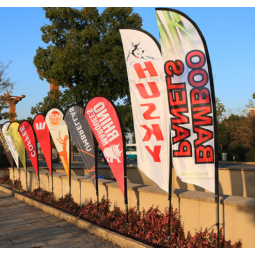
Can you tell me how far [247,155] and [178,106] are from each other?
121 feet

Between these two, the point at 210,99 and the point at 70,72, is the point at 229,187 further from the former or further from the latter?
the point at 70,72

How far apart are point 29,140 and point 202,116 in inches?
382

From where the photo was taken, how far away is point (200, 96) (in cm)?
544

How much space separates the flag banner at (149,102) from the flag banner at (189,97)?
20.9 inches

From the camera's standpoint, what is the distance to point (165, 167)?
20.7ft

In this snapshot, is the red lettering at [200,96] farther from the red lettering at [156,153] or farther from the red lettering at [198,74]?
the red lettering at [156,153]

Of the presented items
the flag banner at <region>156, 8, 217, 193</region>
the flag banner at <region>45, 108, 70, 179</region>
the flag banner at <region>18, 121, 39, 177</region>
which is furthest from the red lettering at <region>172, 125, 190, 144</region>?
the flag banner at <region>18, 121, 39, 177</region>

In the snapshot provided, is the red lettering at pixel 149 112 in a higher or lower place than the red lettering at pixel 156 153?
higher

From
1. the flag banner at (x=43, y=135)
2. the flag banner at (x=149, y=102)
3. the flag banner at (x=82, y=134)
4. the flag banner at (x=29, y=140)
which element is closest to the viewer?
the flag banner at (x=149, y=102)

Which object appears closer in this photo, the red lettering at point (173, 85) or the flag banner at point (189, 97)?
the flag banner at point (189, 97)

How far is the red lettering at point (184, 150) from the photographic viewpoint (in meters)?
5.65

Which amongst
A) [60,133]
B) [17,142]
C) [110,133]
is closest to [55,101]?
[17,142]

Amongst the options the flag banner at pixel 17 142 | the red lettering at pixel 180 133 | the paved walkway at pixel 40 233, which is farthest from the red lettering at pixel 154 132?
the flag banner at pixel 17 142

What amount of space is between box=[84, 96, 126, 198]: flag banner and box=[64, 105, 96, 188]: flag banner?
3.59 feet
